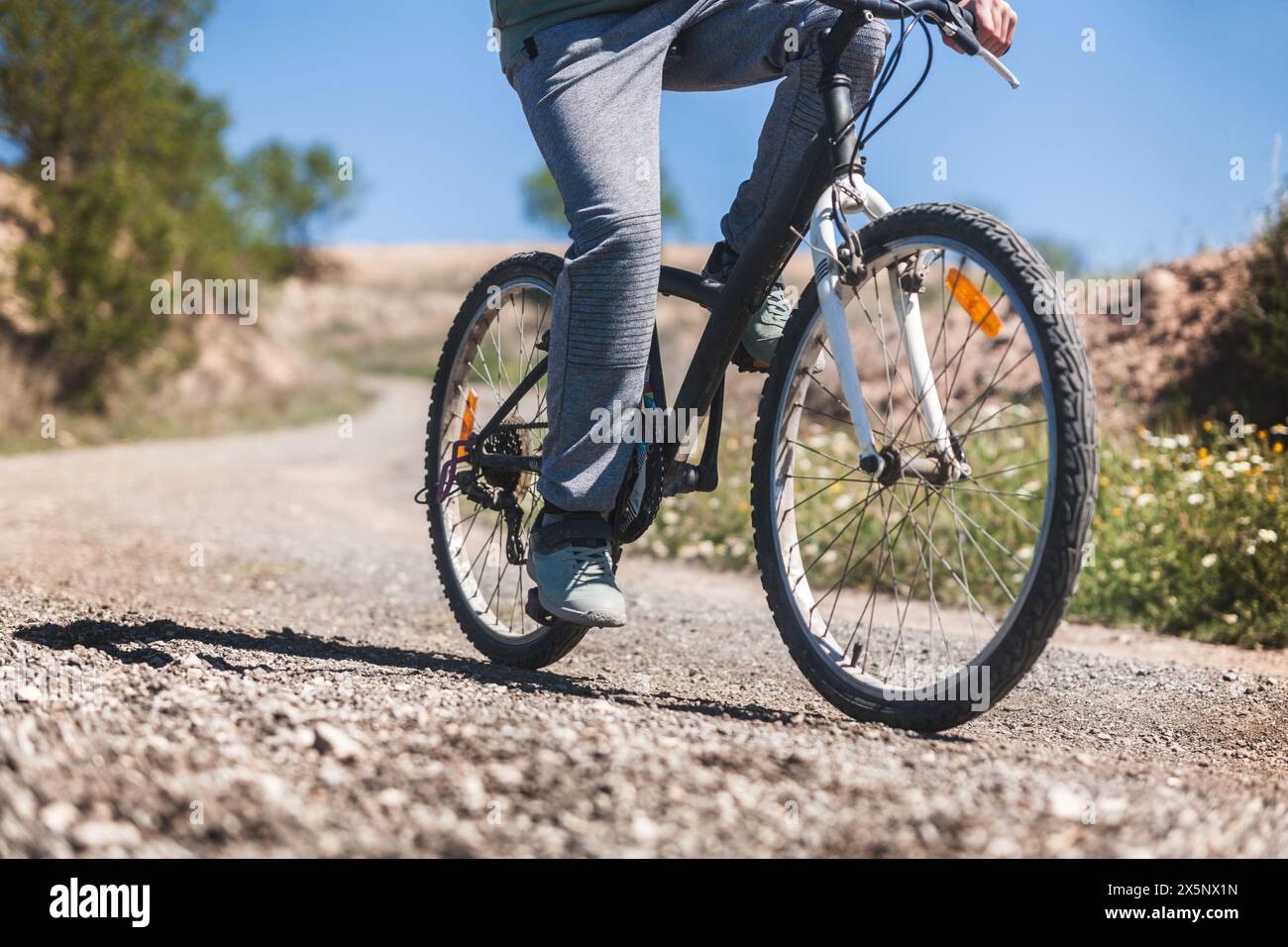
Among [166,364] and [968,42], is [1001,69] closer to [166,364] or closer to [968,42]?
[968,42]

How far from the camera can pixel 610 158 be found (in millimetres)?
2568

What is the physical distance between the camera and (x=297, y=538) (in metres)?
6.49

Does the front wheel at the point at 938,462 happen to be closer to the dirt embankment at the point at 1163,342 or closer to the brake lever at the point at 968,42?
the brake lever at the point at 968,42

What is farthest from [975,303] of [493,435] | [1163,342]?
[1163,342]

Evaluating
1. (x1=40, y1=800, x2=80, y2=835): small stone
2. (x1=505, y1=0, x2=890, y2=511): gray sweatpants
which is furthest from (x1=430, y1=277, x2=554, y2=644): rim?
(x1=40, y1=800, x2=80, y2=835): small stone

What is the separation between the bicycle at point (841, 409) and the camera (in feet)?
6.84

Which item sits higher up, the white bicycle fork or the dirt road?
the white bicycle fork

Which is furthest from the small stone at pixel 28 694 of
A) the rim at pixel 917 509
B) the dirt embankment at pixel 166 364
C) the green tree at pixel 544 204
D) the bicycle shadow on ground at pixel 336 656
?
the green tree at pixel 544 204

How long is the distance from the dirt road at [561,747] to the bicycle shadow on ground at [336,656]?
16 millimetres

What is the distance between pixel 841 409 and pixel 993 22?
98 cm

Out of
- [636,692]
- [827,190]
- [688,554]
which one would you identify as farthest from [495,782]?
[688,554]

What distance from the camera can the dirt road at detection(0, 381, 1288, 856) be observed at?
1527 millimetres

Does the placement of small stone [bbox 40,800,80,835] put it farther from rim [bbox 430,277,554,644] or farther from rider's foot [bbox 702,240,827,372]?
rider's foot [bbox 702,240,827,372]
